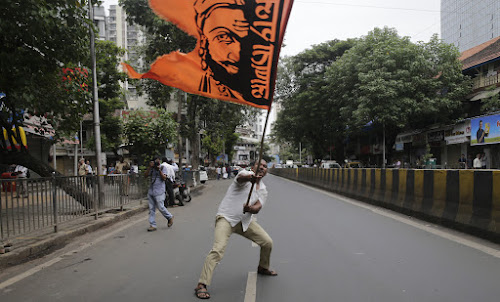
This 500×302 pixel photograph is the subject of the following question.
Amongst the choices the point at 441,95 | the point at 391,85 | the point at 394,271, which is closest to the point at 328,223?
the point at 394,271

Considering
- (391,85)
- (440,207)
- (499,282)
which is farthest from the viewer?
(391,85)

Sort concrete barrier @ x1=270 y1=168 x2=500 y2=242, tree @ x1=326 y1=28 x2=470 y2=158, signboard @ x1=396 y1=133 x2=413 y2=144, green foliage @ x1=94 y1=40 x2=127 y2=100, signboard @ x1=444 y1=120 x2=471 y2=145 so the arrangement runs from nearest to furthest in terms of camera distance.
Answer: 1. concrete barrier @ x1=270 y1=168 x2=500 y2=242
2. green foliage @ x1=94 y1=40 x2=127 y2=100
3. signboard @ x1=444 y1=120 x2=471 y2=145
4. tree @ x1=326 y1=28 x2=470 y2=158
5. signboard @ x1=396 y1=133 x2=413 y2=144

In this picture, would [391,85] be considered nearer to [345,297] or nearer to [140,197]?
[140,197]

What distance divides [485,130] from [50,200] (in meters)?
22.9

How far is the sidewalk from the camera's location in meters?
5.68

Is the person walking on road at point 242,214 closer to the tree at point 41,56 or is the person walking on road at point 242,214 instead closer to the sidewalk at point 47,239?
the sidewalk at point 47,239

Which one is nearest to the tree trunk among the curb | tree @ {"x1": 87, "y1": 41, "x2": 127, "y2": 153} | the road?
the curb

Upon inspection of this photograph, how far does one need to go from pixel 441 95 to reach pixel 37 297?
87.8 feet

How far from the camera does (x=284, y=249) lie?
19.5ft

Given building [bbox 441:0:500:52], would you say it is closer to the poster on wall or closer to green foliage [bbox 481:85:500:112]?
green foliage [bbox 481:85:500:112]

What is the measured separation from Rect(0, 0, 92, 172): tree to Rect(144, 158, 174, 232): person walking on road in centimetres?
283

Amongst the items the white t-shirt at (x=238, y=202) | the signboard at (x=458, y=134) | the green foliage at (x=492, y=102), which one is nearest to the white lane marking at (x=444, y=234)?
the white t-shirt at (x=238, y=202)

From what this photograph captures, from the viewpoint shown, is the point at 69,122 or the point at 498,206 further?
the point at 69,122

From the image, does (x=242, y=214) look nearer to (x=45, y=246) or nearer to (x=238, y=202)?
(x=238, y=202)
